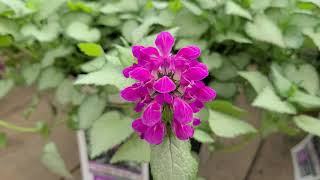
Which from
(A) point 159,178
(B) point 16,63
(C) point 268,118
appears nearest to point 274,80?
(C) point 268,118

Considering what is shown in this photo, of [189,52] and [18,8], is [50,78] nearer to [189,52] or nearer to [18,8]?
[18,8]

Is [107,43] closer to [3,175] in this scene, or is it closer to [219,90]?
[219,90]

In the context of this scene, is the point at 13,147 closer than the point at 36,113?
Yes

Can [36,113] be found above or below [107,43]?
below

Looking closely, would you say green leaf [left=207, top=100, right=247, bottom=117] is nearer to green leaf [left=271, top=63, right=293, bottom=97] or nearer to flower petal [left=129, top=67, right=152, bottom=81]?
green leaf [left=271, top=63, right=293, bottom=97]

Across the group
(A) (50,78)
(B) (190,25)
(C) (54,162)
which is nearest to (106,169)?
(C) (54,162)
